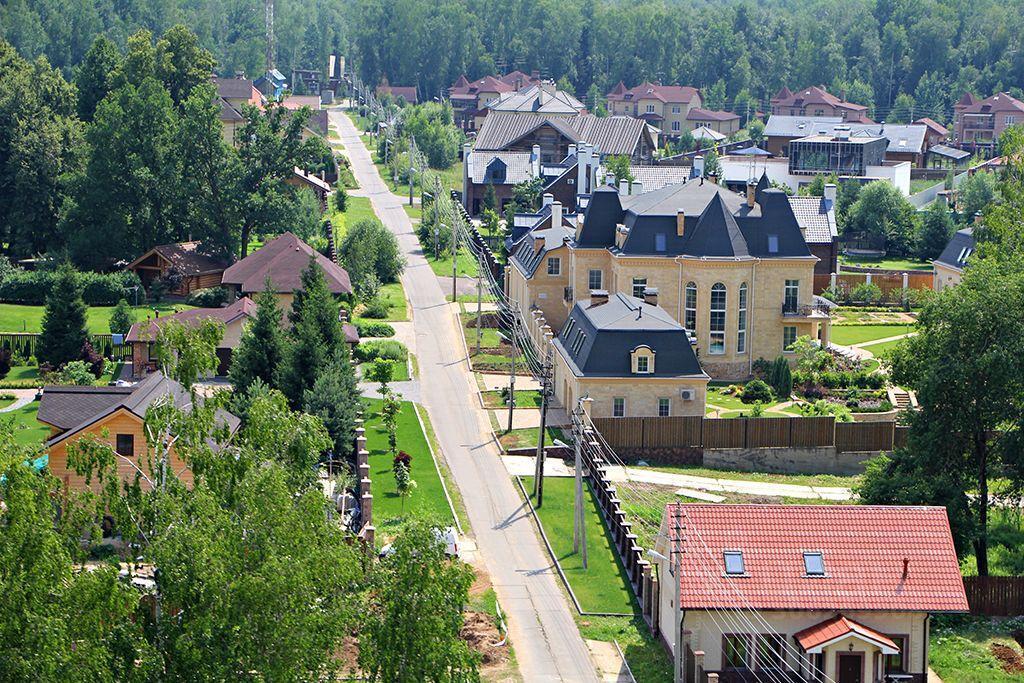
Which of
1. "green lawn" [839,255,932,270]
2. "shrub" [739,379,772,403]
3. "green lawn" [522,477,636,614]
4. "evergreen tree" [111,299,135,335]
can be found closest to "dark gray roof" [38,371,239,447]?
"green lawn" [522,477,636,614]

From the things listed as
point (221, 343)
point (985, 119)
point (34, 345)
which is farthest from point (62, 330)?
point (985, 119)

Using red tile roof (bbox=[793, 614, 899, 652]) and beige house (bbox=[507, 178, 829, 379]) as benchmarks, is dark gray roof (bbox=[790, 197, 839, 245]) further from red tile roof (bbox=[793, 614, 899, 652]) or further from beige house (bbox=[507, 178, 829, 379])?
red tile roof (bbox=[793, 614, 899, 652])

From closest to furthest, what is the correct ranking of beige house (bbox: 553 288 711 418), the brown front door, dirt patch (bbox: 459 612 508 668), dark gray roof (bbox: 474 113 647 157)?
the brown front door, dirt patch (bbox: 459 612 508 668), beige house (bbox: 553 288 711 418), dark gray roof (bbox: 474 113 647 157)

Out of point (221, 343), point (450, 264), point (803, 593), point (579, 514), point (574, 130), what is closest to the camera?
point (803, 593)

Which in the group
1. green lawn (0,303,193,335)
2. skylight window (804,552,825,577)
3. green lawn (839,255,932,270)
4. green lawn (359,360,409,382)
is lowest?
green lawn (839,255,932,270)

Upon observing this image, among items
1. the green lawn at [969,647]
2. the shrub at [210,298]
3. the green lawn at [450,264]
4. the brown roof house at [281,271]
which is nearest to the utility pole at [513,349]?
the brown roof house at [281,271]

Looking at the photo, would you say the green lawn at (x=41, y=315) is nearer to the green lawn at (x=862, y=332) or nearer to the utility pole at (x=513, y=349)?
the utility pole at (x=513, y=349)

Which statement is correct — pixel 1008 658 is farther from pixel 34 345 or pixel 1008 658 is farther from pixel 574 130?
pixel 574 130
